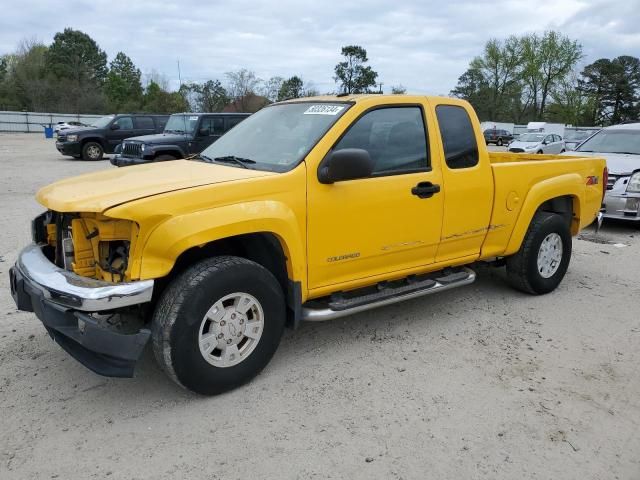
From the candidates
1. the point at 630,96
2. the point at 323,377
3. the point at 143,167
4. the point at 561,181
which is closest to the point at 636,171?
the point at 561,181

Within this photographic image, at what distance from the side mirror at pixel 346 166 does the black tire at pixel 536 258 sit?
2342mm

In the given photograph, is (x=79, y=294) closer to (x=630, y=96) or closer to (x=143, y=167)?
(x=143, y=167)

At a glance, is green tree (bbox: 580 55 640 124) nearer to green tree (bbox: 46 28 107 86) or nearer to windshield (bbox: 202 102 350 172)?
green tree (bbox: 46 28 107 86)

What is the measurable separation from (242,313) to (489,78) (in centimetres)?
7655

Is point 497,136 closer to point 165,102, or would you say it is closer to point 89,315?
point 165,102

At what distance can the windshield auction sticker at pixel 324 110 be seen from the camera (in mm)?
3939

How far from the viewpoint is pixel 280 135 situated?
407 centimetres

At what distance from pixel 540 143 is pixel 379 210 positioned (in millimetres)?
22013

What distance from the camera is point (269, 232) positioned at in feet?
11.3

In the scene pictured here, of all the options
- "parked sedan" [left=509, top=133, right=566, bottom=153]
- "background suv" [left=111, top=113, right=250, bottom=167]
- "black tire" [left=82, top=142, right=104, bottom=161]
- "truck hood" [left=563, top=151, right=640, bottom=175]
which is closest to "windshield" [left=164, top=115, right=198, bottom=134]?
"background suv" [left=111, top=113, right=250, bottom=167]

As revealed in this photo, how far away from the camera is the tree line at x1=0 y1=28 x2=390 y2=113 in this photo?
5038cm

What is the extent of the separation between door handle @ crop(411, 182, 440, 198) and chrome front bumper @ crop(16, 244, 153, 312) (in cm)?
210

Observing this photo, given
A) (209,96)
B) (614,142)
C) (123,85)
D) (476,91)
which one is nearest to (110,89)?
(123,85)

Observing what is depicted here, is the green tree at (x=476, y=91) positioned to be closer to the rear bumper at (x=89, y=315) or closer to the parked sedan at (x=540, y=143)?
the parked sedan at (x=540, y=143)
